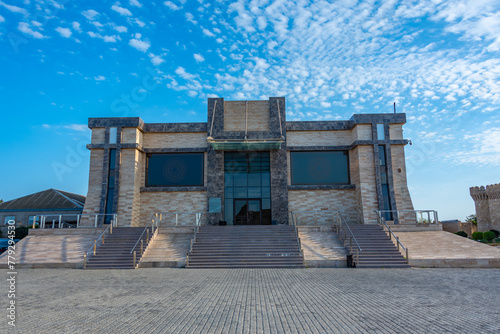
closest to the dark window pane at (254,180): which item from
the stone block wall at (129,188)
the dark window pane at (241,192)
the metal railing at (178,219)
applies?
the dark window pane at (241,192)

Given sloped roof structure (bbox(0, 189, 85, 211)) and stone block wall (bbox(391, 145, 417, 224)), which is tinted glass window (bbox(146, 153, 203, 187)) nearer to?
sloped roof structure (bbox(0, 189, 85, 211))

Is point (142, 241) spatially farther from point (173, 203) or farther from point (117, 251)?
point (173, 203)

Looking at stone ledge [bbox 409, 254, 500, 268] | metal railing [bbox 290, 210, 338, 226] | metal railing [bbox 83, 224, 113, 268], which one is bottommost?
stone ledge [bbox 409, 254, 500, 268]

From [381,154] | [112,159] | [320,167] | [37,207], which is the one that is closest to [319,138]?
[320,167]

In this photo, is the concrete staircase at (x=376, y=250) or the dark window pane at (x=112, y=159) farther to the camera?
the dark window pane at (x=112, y=159)

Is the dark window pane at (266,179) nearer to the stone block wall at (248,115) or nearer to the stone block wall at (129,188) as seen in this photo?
the stone block wall at (248,115)

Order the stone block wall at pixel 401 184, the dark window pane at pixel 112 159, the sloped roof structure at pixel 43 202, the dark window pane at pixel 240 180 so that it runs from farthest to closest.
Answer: the sloped roof structure at pixel 43 202, the dark window pane at pixel 240 180, the dark window pane at pixel 112 159, the stone block wall at pixel 401 184

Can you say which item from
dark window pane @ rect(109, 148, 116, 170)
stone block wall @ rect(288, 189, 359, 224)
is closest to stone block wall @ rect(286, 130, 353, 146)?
stone block wall @ rect(288, 189, 359, 224)

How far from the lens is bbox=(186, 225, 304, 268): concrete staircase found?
15.6m

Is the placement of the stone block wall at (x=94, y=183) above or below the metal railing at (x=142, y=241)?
above

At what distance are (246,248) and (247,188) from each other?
22.6ft

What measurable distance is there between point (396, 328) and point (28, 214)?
3317 cm

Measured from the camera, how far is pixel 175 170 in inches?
929

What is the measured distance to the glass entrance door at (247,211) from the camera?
2294 cm
